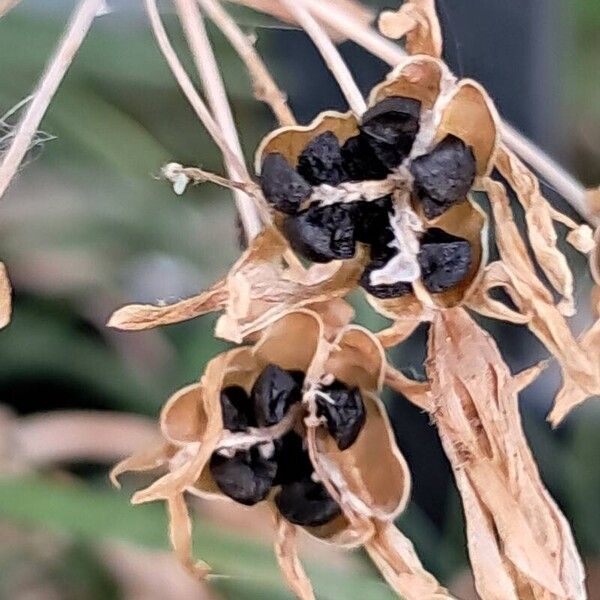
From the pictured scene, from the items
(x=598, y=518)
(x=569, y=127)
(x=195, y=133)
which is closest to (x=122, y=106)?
(x=195, y=133)

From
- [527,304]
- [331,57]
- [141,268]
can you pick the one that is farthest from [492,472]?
[141,268]

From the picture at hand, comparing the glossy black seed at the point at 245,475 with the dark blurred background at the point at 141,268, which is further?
the dark blurred background at the point at 141,268

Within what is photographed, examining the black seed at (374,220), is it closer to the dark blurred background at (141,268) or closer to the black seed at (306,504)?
the black seed at (306,504)

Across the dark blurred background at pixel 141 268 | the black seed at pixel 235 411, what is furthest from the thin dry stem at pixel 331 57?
the dark blurred background at pixel 141 268

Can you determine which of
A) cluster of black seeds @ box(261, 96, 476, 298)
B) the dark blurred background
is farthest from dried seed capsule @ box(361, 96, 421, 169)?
the dark blurred background

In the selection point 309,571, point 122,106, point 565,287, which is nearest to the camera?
point 565,287

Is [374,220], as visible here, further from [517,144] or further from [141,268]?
[141,268]

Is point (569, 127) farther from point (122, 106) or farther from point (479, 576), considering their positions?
point (479, 576)
